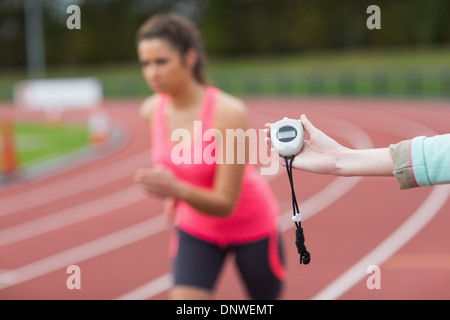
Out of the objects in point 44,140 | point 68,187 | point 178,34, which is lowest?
point 44,140

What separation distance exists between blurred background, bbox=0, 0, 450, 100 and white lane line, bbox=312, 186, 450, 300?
1558cm

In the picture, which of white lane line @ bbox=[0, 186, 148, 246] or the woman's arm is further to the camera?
white lane line @ bbox=[0, 186, 148, 246]

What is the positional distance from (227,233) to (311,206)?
5.26 meters

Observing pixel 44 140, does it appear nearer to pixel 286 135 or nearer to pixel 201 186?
pixel 201 186

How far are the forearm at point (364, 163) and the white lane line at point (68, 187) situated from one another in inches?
281

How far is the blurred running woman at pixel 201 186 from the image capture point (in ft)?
9.01

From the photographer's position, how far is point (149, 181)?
2.58 m

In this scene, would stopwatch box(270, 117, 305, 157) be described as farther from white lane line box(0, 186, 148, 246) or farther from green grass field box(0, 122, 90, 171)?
green grass field box(0, 122, 90, 171)

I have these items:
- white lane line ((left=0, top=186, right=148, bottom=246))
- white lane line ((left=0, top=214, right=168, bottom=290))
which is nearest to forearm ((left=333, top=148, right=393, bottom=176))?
white lane line ((left=0, top=214, right=168, bottom=290))

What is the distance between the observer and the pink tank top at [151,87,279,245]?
9.17 ft

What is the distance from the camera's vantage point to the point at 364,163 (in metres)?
1.56

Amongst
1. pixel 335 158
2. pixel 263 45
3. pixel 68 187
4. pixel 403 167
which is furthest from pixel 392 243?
pixel 263 45

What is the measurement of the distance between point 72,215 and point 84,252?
174 centimetres

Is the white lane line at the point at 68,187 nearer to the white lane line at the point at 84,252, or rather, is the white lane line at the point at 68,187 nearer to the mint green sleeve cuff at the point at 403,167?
the white lane line at the point at 84,252
